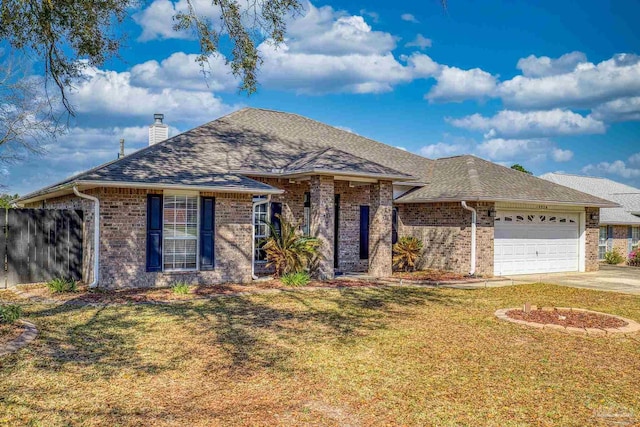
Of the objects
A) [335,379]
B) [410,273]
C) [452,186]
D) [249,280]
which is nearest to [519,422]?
[335,379]

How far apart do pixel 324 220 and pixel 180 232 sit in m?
4.15

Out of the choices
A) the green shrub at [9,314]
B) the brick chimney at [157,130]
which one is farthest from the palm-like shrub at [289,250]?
the brick chimney at [157,130]

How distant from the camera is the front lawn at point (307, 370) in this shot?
4.98m

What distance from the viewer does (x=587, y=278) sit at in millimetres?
17797

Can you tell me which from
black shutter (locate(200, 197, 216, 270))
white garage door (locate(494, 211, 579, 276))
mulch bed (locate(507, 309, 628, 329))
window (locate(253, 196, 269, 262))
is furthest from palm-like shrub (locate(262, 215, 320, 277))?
white garage door (locate(494, 211, 579, 276))

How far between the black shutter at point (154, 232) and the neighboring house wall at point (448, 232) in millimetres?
9729

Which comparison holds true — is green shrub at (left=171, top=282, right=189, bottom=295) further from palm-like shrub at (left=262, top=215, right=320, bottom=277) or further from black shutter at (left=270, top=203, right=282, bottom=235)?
black shutter at (left=270, top=203, right=282, bottom=235)

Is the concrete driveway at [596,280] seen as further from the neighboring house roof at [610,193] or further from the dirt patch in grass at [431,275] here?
the neighboring house roof at [610,193]

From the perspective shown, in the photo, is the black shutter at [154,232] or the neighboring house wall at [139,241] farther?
the black shutter at [154,232]

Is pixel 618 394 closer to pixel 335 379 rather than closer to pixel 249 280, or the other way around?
pixel 335 379

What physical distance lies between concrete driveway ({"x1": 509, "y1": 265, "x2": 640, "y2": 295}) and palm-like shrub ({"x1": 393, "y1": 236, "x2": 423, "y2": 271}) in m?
3.34

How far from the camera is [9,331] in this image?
7660 millimetres

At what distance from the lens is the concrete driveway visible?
1538cm

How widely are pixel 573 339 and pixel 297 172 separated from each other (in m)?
8.84
